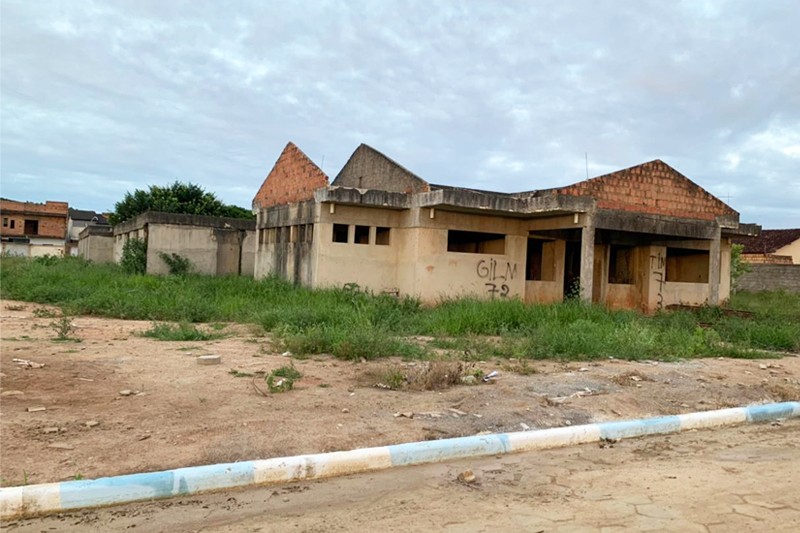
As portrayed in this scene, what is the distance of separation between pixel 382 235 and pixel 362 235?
1.84ft

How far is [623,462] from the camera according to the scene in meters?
5.16

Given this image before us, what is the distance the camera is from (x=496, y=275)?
16.5m

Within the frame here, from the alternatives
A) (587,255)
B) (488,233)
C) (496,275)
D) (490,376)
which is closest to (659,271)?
(587,255)

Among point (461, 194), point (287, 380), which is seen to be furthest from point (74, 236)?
point (287, 380)

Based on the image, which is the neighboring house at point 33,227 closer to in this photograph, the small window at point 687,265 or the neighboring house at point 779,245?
the small window at point 687,265

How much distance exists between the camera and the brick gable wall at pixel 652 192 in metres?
15.0

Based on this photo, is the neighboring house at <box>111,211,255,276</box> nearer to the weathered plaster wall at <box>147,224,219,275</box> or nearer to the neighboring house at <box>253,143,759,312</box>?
the weathered plaster wall at <box>147,224,219,275</box>

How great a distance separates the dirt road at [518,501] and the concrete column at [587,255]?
32.1 ft

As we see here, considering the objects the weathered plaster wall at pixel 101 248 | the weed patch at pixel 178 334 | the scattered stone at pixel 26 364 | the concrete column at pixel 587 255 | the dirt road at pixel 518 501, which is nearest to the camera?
the dirt road at pixel 518 501

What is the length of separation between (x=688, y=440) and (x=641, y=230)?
10.3 m

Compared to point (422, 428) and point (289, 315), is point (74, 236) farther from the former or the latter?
point (422, 428)

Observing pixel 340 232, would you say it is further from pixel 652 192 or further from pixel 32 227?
pixel 32 227

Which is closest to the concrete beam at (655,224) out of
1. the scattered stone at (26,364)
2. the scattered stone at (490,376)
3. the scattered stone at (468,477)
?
the scattered stone at (490,376)

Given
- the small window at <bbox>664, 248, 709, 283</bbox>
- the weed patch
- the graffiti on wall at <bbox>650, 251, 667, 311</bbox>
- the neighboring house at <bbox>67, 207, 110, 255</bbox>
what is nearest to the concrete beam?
the graffiti on wall at <bbox>650, 251, 667, 311</bbox>
